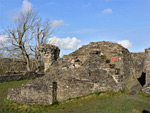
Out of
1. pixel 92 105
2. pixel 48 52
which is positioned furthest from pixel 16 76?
pixel 92 105

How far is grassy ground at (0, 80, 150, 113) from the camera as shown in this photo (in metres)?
6.06

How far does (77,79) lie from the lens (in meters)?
7.80

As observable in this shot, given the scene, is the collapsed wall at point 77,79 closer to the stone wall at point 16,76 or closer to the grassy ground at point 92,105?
the grassy ground at point 92,105

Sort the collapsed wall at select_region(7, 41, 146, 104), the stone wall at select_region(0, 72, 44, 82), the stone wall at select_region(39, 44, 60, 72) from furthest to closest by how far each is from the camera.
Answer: the stone wall at select_region(0, 72, 44, 82)
the stone wall at select_region(39, 44, 60, 72)
the collapsed wall at select_region(7, 41, 146, 104)

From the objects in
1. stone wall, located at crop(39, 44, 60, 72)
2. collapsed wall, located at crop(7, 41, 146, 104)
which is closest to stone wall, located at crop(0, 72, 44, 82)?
Answer: stone wall, located at crop(39, 44, 60, 72)

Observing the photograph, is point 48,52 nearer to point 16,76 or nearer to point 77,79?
point 16,76

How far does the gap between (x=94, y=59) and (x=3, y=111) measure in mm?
5528

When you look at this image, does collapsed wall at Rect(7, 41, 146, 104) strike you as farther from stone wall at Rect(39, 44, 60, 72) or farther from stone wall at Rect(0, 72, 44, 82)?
stone wall at Rect(0, 72, 44, 82)

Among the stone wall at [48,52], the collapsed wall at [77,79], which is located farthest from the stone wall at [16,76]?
the collapsed wall at [77,79]

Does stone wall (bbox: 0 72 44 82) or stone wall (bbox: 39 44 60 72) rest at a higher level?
stone wall (bbox: 39 44 60 72)

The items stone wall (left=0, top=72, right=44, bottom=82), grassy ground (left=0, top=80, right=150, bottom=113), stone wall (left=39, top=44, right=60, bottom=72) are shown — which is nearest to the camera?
grassy ground (left=0, top=80, right=150, bottom=113)

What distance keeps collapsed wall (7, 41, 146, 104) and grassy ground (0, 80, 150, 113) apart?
1.03ft

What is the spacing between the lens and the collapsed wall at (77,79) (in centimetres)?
763

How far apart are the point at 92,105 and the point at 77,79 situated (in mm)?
1673
